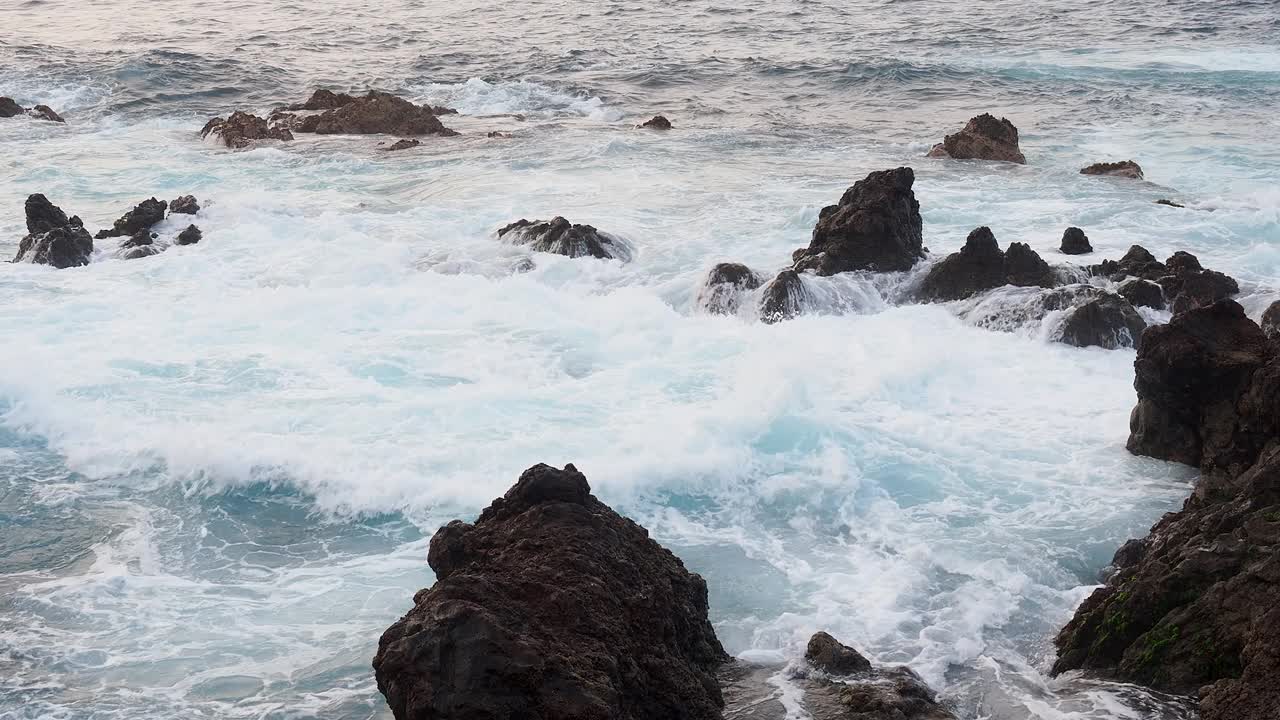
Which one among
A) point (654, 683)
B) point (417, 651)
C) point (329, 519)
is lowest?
point (329, 519)

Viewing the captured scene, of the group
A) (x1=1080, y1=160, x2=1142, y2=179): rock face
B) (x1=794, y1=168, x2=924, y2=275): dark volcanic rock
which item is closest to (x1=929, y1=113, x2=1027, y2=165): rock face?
(x1=1080, y1=160, x2=1142, y2=179): rock face

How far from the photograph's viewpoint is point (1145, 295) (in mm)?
12586

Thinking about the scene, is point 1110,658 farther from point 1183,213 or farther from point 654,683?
point 1183,213

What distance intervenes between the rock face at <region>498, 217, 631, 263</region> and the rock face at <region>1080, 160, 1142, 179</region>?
27.8ft

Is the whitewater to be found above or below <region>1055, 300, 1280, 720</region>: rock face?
below

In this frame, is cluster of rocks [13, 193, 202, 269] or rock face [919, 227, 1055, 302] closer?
rock face [919, 227, 1055, 302]

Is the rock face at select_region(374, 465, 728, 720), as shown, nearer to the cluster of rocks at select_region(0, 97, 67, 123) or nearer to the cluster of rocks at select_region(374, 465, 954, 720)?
the cluster of rocks at select_region(374, 465, 954, 720)

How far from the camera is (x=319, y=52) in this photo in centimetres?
3556

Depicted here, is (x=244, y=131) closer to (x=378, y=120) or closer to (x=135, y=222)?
(x=378, y=120)

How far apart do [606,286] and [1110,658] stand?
889 cm

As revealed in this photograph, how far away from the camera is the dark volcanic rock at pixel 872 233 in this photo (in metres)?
14.0

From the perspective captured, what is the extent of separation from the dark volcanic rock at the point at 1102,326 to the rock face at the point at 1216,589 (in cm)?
311

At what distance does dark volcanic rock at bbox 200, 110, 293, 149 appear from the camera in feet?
76.1

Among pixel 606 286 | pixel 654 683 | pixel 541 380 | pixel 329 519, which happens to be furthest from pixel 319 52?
pixel 654 683
